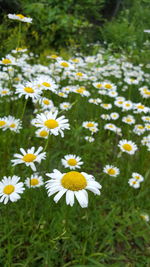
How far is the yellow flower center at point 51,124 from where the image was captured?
1616 mm

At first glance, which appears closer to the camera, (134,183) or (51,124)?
(51,124)

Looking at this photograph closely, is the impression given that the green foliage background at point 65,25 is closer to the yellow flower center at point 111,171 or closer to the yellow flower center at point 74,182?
the yellow flower center at point 111,171

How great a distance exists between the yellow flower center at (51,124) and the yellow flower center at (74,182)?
430 mm

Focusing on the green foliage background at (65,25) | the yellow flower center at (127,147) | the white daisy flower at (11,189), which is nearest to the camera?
the white daisy flower at (11,189)

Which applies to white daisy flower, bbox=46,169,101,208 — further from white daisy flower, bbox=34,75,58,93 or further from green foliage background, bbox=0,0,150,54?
green foliage background, bbox=0,0,150,54

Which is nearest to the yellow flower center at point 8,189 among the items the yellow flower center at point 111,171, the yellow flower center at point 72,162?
the yellow flower center at point 72,162

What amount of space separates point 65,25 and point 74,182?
190 inches

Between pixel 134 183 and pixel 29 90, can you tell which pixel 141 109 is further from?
pixel 29 90

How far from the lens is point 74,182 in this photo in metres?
1.25

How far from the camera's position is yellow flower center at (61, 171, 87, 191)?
124 cm

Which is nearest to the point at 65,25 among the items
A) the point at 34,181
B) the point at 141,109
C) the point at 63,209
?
the point at 141,109

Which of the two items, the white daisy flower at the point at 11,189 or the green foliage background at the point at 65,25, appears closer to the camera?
the white daisy flower at the point at 11,189

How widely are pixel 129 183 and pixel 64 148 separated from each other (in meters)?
0.84

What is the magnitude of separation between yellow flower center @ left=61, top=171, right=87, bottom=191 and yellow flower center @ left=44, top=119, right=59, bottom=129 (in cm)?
43
